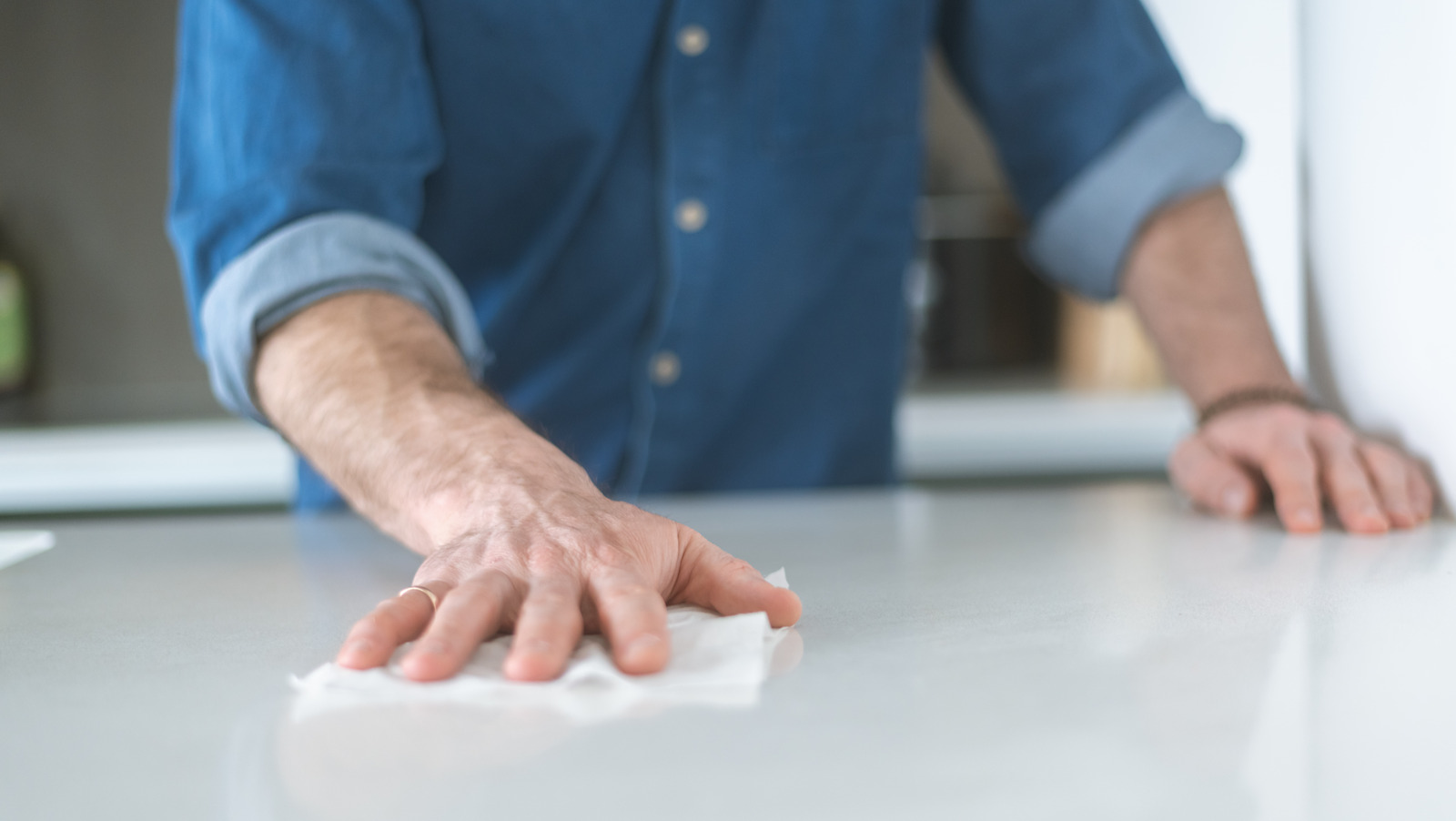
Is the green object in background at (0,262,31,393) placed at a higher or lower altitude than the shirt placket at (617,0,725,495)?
lower

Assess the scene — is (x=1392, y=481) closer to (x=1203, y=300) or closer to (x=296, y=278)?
(x=1203, y=300)

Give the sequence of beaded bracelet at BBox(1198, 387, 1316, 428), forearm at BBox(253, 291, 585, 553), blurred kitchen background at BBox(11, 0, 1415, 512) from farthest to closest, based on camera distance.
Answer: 1. blurred kitchen background at BBox(11, 0, 1415, 512)
2. beaded bracelet at BBox(1198, 387, 1316, 428)
3. forearm at BBox(253, 291, 585, 553)

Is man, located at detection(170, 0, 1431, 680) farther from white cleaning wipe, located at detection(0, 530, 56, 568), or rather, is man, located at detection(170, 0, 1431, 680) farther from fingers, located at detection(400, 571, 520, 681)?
white cleaning wipe, located at detection(0, 530, 56, 568)

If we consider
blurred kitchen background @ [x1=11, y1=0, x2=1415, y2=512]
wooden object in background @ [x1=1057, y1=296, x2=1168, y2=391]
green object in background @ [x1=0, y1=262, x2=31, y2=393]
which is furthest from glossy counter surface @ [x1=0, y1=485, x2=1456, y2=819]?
green object in background @ [x1=0, y1=262, x2=31, y2=393]

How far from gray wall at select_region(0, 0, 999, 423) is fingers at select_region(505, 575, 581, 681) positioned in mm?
1878

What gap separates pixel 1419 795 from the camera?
30 cm

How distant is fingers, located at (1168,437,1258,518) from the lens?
77 centimetres

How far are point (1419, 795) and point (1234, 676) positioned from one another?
0.11 metres

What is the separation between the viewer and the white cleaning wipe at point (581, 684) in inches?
15.4

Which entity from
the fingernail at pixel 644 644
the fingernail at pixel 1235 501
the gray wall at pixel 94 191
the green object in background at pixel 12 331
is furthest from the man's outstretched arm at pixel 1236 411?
the green object in background at pixel 12 331

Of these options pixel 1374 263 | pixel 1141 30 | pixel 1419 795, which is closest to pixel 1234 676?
pixel 1419 795

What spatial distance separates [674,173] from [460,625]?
23.8 inches

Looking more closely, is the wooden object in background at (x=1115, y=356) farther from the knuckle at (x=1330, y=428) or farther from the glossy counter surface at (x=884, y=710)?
the glossy counter surface at (x=884, y=710)

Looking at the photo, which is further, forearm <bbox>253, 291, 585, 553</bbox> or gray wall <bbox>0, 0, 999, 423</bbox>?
gray wall <bbox>0, 0, 999, 423</bbox>
